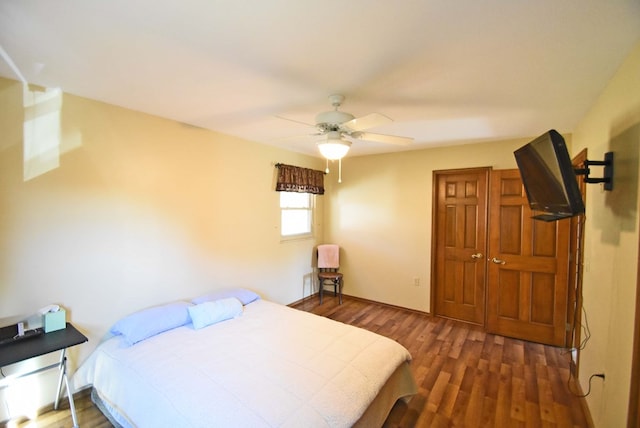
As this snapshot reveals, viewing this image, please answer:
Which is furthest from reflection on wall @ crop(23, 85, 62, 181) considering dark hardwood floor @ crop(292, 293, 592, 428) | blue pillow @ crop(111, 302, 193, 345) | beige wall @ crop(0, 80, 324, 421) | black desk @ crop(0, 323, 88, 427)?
dark hardwood floor @ crop(292, 293, 592, 428)

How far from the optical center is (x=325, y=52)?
1.55m

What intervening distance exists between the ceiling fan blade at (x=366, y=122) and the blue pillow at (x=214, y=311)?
Answer: 2.10m

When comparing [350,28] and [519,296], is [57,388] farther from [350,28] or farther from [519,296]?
[519,296]

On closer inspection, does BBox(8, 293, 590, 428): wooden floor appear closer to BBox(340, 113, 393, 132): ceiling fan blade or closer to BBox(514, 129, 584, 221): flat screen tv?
BBox(514, 129, 584, 221): flat screen tv

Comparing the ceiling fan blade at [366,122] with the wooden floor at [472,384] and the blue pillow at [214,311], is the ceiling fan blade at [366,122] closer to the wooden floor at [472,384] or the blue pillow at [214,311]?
the blue pillow at [214,311]

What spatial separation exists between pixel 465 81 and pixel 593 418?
257cm

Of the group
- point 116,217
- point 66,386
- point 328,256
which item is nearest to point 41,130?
point 116,217

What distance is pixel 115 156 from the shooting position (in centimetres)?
247

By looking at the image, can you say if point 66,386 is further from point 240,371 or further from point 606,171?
point 606,171

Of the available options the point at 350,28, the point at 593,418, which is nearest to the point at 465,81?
the point at 350,28

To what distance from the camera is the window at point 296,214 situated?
432 centimetres

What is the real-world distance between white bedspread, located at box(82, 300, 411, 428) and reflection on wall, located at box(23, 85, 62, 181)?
1511mm

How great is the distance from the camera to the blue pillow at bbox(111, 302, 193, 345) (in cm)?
228

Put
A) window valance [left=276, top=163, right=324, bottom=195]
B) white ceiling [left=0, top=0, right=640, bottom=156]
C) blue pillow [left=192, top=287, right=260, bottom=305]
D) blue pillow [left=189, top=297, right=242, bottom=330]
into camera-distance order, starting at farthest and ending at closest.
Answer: window valance [left=276, top=163, right=324, bottom=195], blue pillow [left=192, top=287, right=260, bottom=305], blue pillow [left=189, top=297, right=242, bottom=330], white ceiling [left=0, top=0, right=640, bottom=156]
